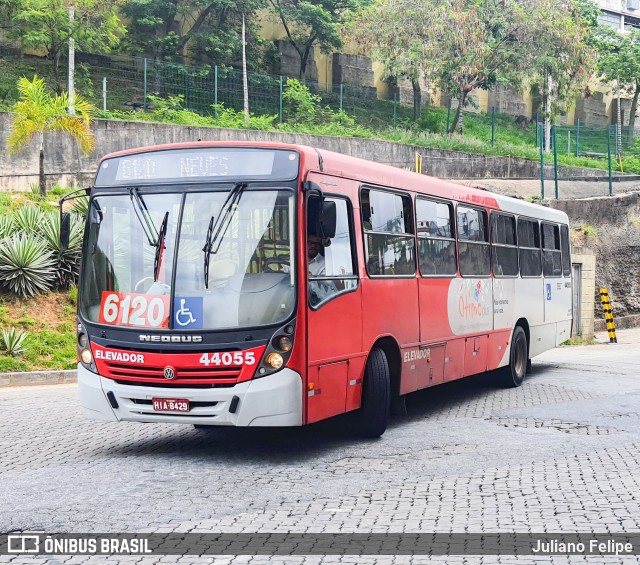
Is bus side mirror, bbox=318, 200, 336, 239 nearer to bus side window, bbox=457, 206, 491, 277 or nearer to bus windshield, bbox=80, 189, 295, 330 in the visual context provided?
bus windshield, bbox=80, 189, 295, 330

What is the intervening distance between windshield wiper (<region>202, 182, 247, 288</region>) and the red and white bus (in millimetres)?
13

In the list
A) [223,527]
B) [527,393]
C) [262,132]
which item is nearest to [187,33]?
[262,132]

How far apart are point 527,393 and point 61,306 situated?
9.92 metres

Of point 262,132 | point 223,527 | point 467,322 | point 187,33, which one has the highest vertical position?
point 187,33

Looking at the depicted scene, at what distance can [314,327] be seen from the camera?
941 centimetres

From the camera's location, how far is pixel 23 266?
803 inches

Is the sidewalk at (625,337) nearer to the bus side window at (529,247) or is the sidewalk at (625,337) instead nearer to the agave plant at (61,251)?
the bus side window at (529,247)

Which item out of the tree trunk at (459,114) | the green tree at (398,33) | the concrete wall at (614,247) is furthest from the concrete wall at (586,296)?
the tree trunk at (459,114)

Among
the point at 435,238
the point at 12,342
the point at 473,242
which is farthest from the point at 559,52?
the point at 435,238

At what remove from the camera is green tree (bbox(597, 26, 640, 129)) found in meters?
58.4

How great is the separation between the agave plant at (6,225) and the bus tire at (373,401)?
12622mm

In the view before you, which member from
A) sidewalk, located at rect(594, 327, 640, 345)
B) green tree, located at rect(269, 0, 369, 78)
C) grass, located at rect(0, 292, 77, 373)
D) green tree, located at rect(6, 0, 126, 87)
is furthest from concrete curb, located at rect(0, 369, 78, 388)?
green tree, located at rect(269, 0, 369, 78)

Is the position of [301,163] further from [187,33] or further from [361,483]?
[187,33]

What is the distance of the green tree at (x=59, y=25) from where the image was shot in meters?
33.9
